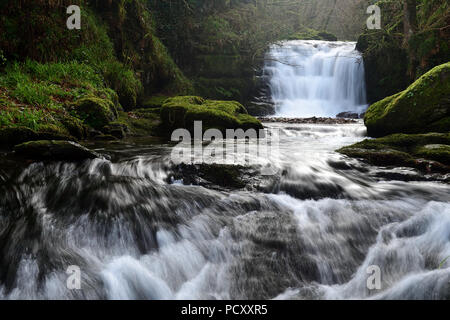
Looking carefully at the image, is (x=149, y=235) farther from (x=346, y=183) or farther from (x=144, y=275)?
(x=346, y=183)

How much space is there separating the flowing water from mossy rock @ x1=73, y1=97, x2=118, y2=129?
2.75 meters

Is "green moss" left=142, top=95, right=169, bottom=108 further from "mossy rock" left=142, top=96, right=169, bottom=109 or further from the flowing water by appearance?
the flowing water

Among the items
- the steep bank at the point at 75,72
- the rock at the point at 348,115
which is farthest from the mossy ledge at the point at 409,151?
the rock at the point at 348,115

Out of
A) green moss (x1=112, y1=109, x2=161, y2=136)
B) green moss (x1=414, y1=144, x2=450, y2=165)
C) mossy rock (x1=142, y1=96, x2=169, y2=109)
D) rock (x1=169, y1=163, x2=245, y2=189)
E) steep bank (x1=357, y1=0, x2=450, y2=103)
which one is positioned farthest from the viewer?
mossy rock (x1=142, y1=96, x2=169, y2=109)

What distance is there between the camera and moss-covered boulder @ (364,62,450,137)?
20.6ft

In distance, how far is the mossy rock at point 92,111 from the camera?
7.00 metres

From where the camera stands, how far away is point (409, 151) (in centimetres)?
533

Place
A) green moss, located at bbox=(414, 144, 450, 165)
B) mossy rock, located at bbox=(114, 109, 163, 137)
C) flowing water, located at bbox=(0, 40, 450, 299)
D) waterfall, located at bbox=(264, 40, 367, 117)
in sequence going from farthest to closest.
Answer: waterfall, located at bbox=(264, 40, 367, 117) → mossy rock, located at bbox=(114, 109, 163, 137) → green moss, located at bbox=(414, 144, 450, 165) → flowing water, located at bbox=(0, 40, 450, 299)

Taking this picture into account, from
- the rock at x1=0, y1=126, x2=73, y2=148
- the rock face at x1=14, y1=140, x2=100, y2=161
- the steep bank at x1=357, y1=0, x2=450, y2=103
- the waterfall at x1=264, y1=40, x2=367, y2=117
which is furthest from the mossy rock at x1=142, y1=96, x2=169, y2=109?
the steep bank at x1=357, y1=0, x2=450, y2=103

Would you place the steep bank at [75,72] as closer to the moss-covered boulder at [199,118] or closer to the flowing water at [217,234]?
the moss-covered boulder at [199,118]

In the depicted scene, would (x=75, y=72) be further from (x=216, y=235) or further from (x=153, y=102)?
(x=216, y=235)
